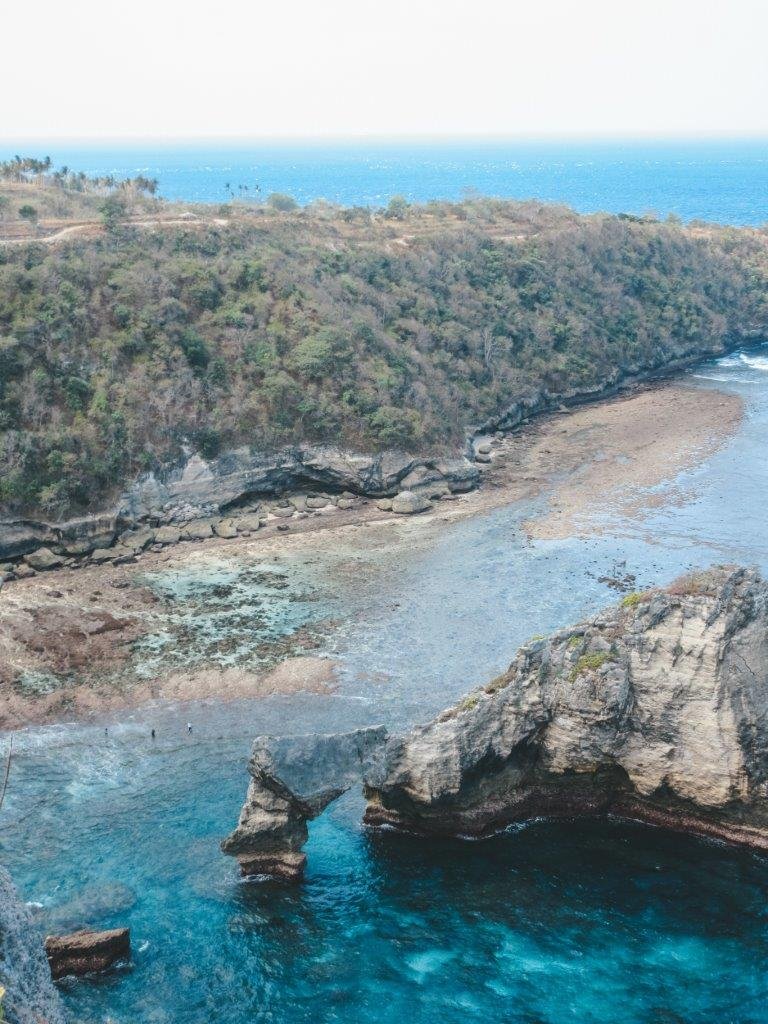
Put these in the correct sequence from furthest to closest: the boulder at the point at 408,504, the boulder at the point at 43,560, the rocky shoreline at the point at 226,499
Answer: the boulder at the point at 408,504
the rocky shoreline at the point at 226,499
the boulder at the point at 43,560

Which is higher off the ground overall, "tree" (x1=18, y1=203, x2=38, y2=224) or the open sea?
"tree" (x1=18, y1=203, x2=38, y2=224)

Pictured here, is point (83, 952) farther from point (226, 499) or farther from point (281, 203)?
point (281, 203)

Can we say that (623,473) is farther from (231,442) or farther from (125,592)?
(125,592)

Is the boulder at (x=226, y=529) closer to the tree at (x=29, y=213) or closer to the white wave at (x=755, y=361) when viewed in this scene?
the tree at (x=29, y=213)

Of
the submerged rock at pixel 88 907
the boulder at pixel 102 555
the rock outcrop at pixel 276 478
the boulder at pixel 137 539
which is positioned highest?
the rock outcrop at pixel 276 478

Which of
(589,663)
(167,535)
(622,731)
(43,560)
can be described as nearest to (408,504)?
(167,535)

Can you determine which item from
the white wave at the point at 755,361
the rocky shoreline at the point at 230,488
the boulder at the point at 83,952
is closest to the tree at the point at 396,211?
the white wave at the point at 755,361

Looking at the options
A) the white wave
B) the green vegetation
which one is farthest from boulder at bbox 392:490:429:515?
the white wave

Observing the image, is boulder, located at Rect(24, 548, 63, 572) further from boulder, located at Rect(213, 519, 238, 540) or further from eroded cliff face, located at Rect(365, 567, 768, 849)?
eroded cliff face, located at Rect(365, 567, 768, 849)
